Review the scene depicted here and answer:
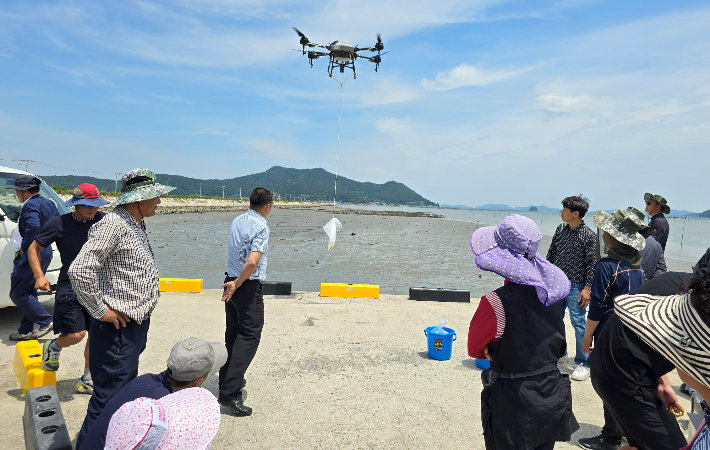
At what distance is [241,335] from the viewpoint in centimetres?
400

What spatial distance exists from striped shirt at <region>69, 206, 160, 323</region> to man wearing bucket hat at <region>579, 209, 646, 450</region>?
136 inches

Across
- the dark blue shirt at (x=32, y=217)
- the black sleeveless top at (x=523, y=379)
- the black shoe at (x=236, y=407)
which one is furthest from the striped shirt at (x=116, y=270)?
the dark blue shirt at (x=32, y=217)

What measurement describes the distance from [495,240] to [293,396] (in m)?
2.82

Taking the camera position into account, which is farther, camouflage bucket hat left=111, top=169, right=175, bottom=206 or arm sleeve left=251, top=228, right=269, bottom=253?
arm sleeve left=251, top=228, right=269, bottom=253

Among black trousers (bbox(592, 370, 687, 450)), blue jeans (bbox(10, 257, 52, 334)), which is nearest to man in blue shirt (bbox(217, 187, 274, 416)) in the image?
black trousers (bbox(592, 370, 687, 450))

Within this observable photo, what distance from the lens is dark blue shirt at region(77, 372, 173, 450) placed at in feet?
Answer: 6.30

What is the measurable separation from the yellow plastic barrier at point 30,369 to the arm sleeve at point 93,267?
5.59ft

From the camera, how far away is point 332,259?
1716 centimetres

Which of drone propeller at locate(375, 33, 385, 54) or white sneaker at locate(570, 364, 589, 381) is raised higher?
drone propeller at locate(375, 33, 385, 54)

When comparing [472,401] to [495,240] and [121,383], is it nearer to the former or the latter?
[495,240]

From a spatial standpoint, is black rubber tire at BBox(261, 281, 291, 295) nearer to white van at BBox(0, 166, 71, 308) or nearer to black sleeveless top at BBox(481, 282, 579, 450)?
white van at BBox(0, 166, 71, 308)

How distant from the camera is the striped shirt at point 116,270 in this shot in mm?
2730

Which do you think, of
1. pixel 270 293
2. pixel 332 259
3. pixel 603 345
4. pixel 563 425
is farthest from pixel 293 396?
pixel 332 259

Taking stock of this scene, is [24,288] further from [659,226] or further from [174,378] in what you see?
[659,226]
